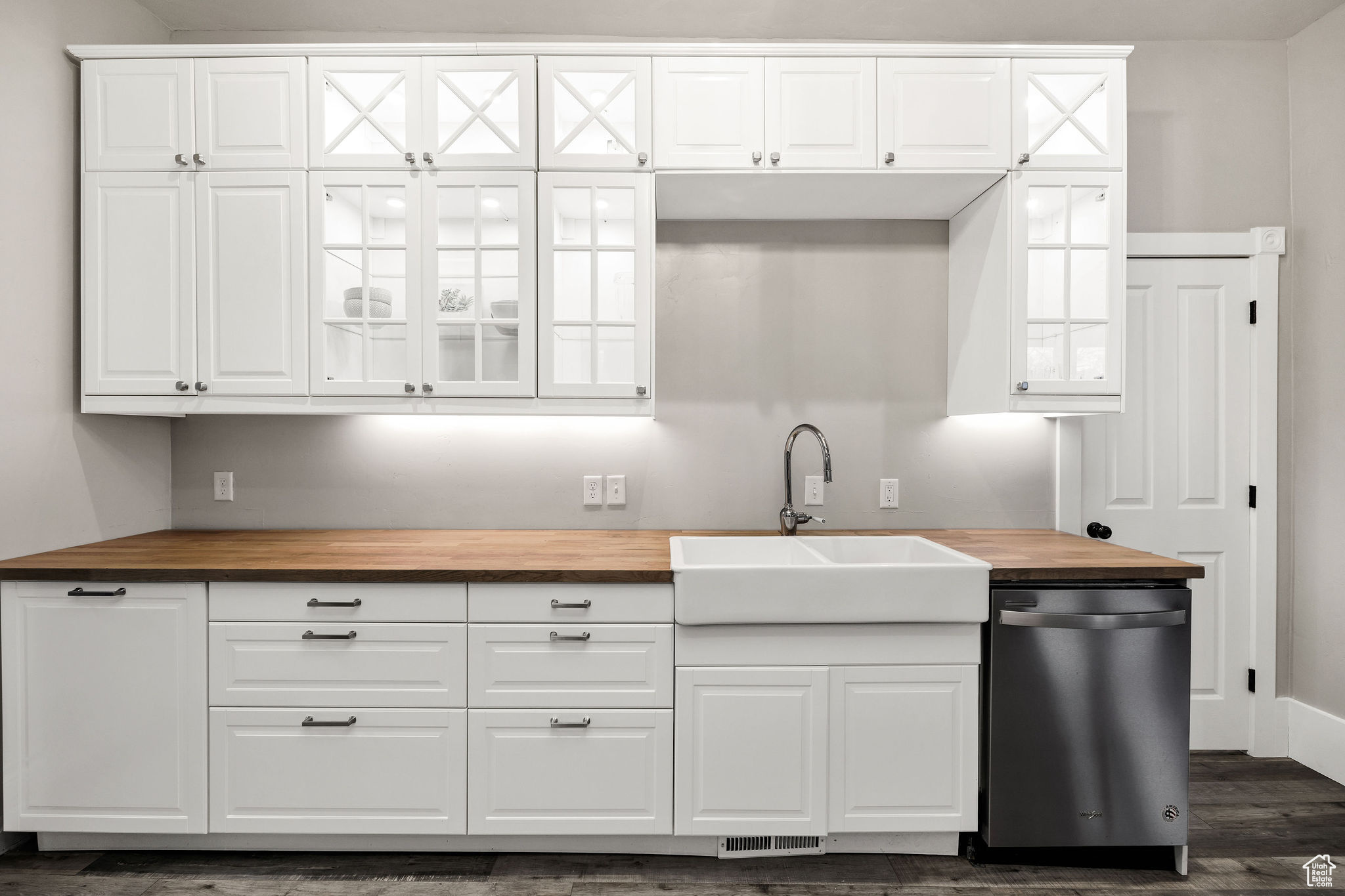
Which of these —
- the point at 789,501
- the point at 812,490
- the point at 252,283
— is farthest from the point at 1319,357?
the point at 252,283

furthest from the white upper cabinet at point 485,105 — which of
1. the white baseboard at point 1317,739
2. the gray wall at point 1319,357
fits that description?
the white baseboard at point 1317,739

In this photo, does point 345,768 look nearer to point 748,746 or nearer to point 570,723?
point 570,723

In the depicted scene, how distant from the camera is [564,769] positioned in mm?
1874

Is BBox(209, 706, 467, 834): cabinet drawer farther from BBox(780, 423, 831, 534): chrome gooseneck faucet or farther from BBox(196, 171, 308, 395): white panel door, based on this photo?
BBox(780, 423, 831, 534): chrome gooseneck faucet

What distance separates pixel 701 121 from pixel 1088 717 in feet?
7.12

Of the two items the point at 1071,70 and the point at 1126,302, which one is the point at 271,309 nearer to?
the point at 1071,70

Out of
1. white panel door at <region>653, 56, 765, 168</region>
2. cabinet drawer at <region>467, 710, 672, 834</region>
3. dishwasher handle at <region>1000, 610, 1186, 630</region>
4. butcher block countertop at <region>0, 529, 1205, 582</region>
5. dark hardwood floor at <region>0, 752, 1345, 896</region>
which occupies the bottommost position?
dark hardwood floor at <region>0, 752, 1345, 896</region>

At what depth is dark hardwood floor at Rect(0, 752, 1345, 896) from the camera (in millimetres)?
1828

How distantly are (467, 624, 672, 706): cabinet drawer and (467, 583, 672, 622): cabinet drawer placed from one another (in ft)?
0.08

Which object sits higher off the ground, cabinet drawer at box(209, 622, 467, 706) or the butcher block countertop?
the butcher block countertop

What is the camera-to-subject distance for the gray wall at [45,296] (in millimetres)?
1985

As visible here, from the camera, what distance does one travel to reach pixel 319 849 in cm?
196

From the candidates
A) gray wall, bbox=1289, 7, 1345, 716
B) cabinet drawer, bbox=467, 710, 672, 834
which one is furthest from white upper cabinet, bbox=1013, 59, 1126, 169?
cabinet drawer, bbox=467, 710, 672, 834

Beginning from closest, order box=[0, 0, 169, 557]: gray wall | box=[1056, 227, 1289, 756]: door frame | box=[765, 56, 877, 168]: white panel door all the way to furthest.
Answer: box=[0, 0, 169, 557]: gray wall < box=[765, 56, 877, 168]: white panel door < box=[1056, 227, 1289, 756]: door frame
